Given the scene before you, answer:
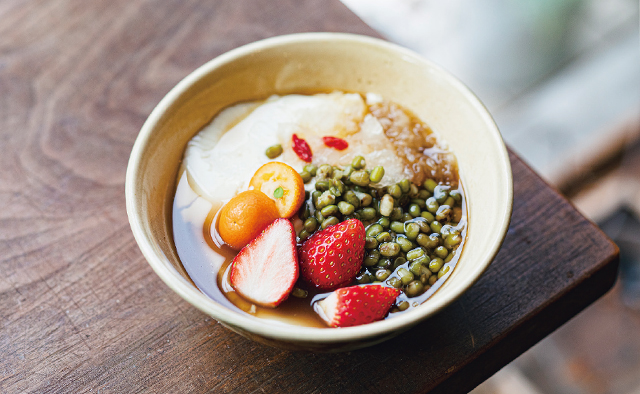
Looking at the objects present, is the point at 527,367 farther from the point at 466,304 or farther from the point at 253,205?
the point at 253,205

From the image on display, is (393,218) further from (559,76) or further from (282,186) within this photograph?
(559,76)

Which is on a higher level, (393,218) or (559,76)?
(393,218)

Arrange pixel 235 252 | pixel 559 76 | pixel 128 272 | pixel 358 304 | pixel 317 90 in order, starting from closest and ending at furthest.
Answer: pixel 358 304
pixel 235 252
pixel 128 272
pixel 317 90
pixel 559 76

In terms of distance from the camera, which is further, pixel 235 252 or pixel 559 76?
pixel 559 76

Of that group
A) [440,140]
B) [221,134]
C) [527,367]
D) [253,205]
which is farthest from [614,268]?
[527,367]

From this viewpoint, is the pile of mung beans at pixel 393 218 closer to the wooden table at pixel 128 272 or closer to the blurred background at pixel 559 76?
the wooden table at pixel 128 272

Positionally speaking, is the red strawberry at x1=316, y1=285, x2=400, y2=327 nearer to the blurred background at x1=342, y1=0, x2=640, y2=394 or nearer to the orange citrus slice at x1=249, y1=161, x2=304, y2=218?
the orange citrus slice at x1=249, y1=161, x2=304, y2=218

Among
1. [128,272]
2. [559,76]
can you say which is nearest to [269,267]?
[128,272]

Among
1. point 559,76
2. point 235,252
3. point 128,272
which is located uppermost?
point 235,252

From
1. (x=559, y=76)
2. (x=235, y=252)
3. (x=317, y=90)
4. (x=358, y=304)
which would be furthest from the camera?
(x=559, y=76)
